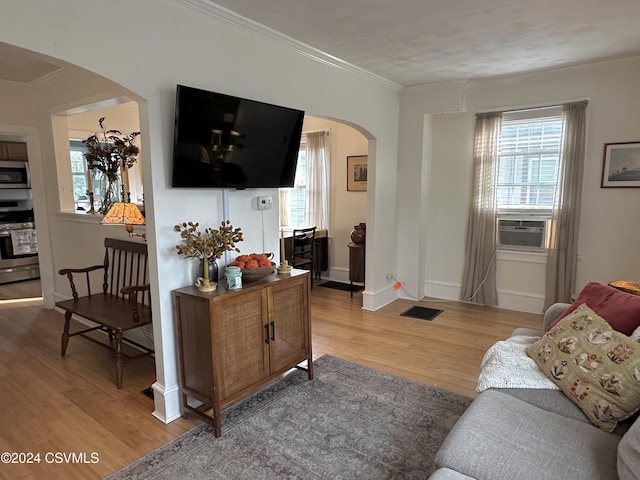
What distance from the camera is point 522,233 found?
14.8 feet

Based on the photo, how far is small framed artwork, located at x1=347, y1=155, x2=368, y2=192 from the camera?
5641 mm

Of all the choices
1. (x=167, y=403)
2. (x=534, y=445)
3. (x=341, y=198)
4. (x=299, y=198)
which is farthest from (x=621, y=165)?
(x=167, y=403)

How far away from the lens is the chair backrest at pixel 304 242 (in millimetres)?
5509

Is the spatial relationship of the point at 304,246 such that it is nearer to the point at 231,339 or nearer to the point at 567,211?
the point at 567,211

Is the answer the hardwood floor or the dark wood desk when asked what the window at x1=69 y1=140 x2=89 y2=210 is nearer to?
the hardwood floor

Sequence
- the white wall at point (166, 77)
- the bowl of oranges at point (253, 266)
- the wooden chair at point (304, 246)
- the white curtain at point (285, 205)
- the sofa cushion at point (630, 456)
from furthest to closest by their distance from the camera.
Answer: the white curtain at point (285, 205), the wooden chair at point (304, 246), the bowl of oranges at point (253, 266), the white wall at point (166, 77), the sofa cushion at point (630, 456)

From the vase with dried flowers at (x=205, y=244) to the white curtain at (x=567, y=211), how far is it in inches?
137

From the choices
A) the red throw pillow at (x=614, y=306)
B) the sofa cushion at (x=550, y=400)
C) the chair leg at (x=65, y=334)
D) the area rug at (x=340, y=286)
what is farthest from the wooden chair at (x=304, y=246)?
the sofa cushion at (x=550, y=400)

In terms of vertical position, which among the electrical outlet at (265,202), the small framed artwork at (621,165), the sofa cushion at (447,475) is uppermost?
the small framed artwork at (621,165)

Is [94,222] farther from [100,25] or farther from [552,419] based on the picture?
[552,419]

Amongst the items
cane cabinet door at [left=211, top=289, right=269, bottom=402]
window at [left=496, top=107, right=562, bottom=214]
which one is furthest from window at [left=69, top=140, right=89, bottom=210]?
window at [left=496, top=107, right=562, bottom=214]

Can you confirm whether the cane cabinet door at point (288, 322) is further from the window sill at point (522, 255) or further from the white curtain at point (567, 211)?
the white curtain at point (567, 211)

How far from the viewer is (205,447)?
7.41 ft

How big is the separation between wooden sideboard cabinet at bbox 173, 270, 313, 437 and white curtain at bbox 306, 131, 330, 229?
130 inches
